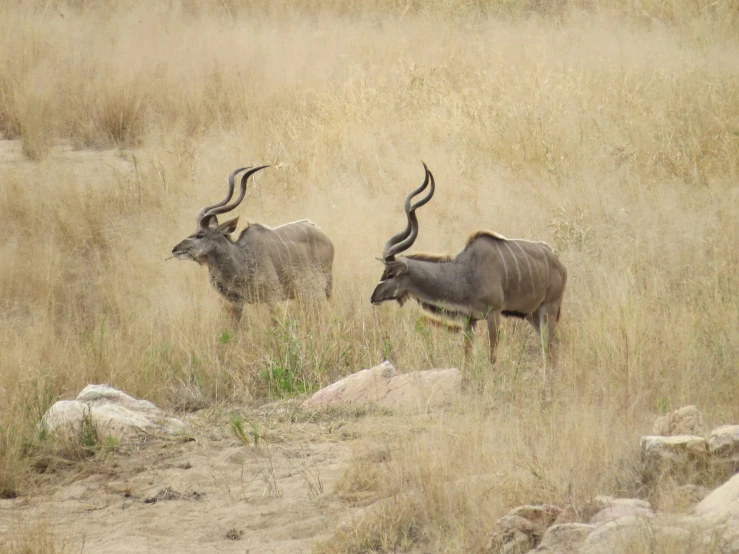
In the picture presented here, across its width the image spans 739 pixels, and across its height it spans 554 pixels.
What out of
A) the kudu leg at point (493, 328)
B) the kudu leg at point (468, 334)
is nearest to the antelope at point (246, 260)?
the kudu leg at point (468, 334)

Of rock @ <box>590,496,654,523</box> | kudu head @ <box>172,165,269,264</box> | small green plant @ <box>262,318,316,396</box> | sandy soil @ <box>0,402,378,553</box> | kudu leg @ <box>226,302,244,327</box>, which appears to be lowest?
sandy soil @ <box>0,402,378,553</box>

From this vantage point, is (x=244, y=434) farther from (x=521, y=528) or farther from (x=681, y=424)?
(x=681, y=424)

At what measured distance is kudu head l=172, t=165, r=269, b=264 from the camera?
941cm

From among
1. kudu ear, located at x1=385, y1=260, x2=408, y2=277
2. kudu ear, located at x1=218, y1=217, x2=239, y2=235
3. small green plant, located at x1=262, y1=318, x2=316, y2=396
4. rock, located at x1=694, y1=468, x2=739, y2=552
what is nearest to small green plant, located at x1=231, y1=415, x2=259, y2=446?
small green plant, located at x1=262, y1=318, x2=316, y2=396

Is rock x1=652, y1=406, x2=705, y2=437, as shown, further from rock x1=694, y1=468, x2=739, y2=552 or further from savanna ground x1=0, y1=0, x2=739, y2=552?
rock x1=694, y1=468, x2=739, y2=552

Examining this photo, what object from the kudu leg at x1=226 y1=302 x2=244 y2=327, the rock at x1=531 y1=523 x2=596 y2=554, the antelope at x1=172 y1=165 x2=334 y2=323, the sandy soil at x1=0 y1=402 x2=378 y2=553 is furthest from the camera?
the antelope at x1=172 y1=165 x2=334 y2=323

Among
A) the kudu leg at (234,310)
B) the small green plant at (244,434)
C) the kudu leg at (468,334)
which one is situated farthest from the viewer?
the kudu leg at (234,310)

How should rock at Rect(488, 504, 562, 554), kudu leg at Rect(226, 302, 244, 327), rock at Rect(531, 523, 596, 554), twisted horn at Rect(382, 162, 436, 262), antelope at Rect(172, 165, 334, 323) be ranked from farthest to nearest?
antelope at Rect(172, 165, 334, 323), kudu leg at Rect(226, 302, 244, 327), twisted horn at Rect(382, 162, 436, 262), rock at Rect(488, 504, 562, 554), rock at Rect(531, 523, 596, 554)

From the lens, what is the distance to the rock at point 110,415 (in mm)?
6441

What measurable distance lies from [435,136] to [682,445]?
8.51 metres

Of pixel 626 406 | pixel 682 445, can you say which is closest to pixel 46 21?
pixel 626 406

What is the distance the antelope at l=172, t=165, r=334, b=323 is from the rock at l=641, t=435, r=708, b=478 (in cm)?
510

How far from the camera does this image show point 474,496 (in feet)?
15.6

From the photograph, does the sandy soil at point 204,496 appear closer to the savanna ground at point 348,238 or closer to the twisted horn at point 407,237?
the savanna ground at point 348,238
